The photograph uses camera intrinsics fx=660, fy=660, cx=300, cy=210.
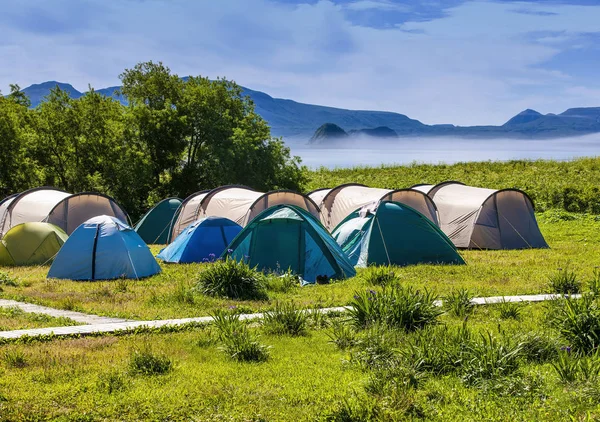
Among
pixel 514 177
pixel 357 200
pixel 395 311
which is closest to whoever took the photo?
pixel 395 311

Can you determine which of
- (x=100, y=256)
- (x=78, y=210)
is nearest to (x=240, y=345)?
(x=100, y=256)

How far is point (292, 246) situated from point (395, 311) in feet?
22.5

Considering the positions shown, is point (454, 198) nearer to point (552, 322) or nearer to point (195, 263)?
point (195, 263)

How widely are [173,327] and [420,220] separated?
10888 mm

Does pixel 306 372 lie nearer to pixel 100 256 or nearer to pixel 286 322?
pixel 286 322

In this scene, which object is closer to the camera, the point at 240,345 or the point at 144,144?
the point at 240,345

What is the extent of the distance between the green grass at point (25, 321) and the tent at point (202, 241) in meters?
8.00

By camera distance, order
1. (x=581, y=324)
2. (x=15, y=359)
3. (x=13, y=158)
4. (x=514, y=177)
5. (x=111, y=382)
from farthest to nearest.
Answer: (x=514, y=177) → (x=13, y=158) → (x=581, y=324) → (x=15, y=359) → (x=111, y=382)

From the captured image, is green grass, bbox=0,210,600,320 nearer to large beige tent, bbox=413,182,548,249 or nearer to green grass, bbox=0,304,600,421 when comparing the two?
large beige tent, bbox=413,182,548,249

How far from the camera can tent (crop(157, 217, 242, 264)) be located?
20.1m

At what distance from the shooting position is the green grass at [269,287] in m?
13.1

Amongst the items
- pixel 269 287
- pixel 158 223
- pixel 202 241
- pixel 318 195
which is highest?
pixel 318 195

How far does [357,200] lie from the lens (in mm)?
26109

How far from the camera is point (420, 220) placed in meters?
20.0
